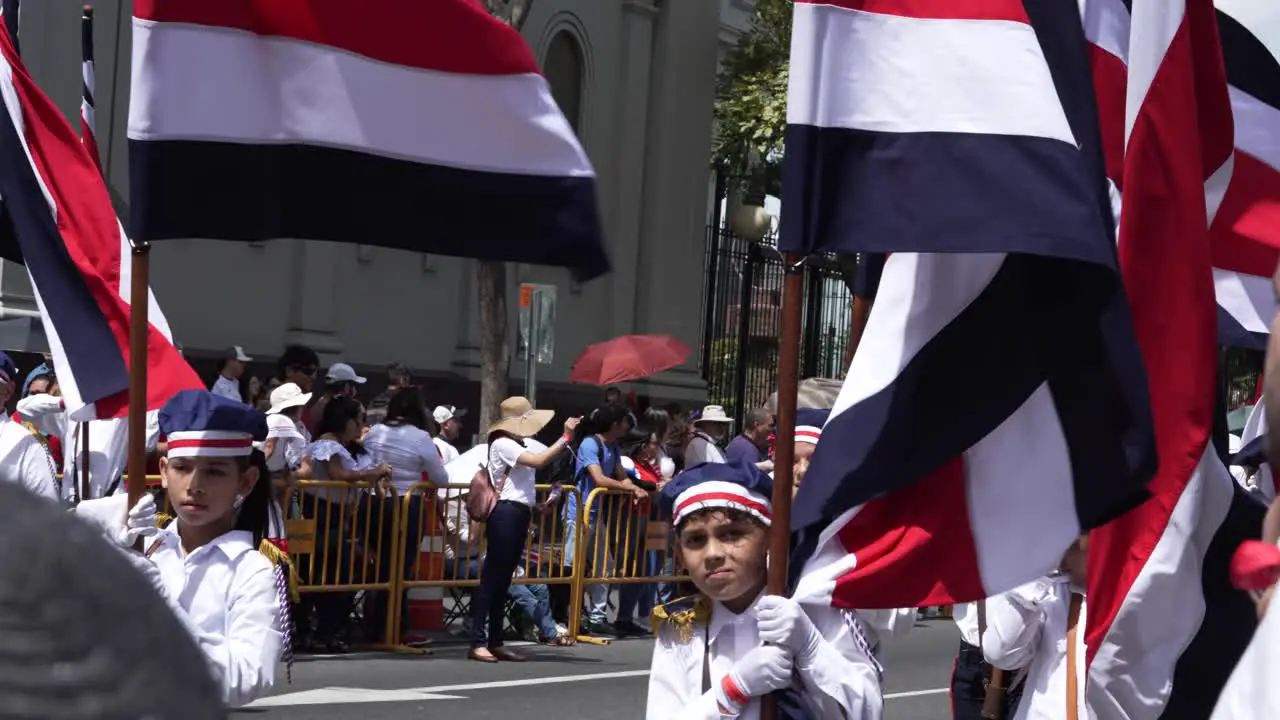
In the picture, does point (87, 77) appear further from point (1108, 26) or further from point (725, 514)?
point (1108, 26)

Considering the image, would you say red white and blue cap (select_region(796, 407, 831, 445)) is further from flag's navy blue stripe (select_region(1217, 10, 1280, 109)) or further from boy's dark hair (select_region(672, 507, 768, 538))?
boy's dark hair (select_region(672, 507, 768, 538))

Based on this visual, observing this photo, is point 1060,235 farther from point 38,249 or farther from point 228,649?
point 38,249

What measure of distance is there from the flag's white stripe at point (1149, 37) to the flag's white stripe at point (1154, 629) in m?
0.95

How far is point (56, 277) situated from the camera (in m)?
6.31

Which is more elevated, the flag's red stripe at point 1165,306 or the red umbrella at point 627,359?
the flag's red stripe at point 1165,306

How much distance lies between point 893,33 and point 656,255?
22.1 m

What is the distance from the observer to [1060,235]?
4262mm

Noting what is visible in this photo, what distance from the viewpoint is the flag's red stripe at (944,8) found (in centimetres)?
446

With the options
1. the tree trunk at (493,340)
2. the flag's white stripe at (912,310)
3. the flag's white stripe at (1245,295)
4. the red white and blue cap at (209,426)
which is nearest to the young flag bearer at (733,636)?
the flag's white stripe at (912,310)

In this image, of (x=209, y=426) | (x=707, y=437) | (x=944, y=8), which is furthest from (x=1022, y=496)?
(x=707, y=437)

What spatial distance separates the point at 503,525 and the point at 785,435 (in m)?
8.34

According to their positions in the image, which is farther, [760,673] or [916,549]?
[916,549]

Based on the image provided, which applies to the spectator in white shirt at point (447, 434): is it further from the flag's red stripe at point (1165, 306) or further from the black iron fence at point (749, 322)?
the black iron fence at point (749, 322)

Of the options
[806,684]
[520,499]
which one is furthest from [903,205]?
[520,499]
